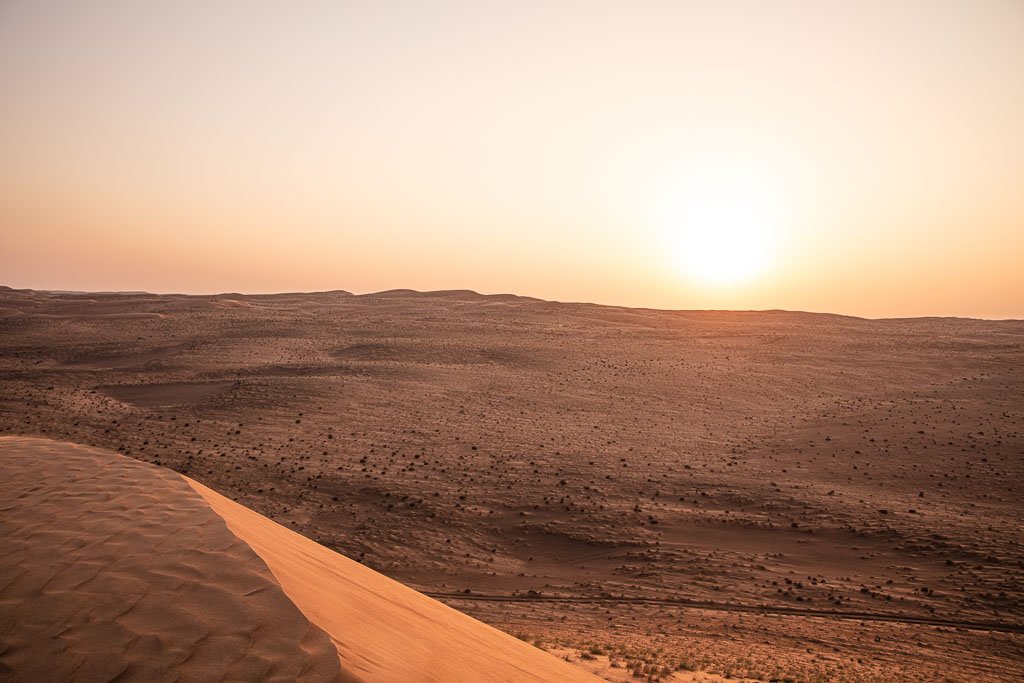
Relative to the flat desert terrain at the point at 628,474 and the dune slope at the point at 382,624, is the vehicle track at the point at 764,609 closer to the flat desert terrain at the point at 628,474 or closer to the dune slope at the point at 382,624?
the flat desert terrain at the point at 628,474

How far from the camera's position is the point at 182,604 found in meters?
4.33

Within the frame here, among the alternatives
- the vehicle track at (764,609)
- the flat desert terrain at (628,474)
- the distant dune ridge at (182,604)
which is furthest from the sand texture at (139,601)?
the vehicle track at (764,609)

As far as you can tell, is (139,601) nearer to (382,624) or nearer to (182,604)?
(182,604)

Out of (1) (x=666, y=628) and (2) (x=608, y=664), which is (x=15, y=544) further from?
(1) (x=666, y=628)

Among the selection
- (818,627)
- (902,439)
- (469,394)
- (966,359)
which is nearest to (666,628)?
(818,627)

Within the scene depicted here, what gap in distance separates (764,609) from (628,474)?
8.47 metres

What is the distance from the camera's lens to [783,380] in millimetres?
38281

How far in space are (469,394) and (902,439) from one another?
1818cm

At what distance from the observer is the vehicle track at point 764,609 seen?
12812 mm

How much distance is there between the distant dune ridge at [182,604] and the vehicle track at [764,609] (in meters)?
7.31

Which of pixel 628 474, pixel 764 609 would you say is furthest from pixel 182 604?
pixel 628 474

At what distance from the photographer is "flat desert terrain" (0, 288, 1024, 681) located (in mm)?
12539

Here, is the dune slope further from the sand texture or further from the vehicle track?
the vehicle track

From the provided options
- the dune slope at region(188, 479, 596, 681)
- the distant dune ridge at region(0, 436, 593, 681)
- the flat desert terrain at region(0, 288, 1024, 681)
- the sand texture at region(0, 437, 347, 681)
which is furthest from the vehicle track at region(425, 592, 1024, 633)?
the sand texture at region(0, 437, 347, 681)
